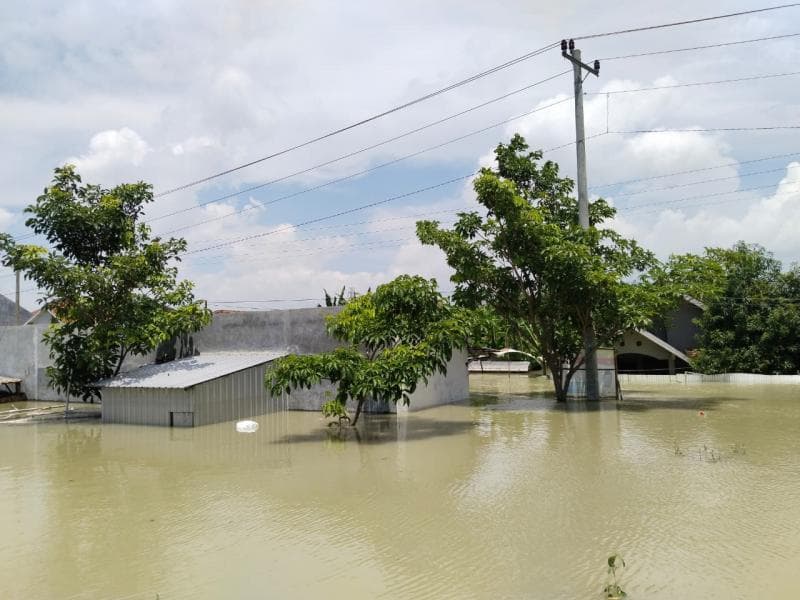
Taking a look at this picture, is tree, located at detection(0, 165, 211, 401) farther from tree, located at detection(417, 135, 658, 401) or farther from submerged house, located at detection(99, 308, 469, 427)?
tree, located at detection(417, 135, 658, 401)

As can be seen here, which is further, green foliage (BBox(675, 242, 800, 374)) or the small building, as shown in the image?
green foliage (BBox(675, 242, 800, 374))

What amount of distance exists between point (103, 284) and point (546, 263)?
39.1 feet

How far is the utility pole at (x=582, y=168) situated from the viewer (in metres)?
20.0

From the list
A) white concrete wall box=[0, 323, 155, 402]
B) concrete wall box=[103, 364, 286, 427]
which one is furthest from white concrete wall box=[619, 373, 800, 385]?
white concrete wall box=[0, 323, 155, 402]

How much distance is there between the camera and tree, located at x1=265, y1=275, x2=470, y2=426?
13914 mm

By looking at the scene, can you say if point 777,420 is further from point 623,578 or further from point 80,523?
point 80,523

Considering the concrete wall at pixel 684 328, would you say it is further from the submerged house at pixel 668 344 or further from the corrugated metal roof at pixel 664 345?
the corrugated metal roof at pixel 664 345

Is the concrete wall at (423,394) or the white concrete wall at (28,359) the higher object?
the white concrete wall at (28,359)

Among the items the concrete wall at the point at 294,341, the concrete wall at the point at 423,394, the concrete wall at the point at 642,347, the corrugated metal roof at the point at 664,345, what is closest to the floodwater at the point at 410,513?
the concrete wall at the point at 423,394

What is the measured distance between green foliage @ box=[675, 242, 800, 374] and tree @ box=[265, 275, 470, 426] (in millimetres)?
15642

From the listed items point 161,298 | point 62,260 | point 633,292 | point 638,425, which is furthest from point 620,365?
point 62,260

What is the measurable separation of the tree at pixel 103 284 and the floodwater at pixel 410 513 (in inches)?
164

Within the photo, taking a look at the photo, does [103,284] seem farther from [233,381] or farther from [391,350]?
[391,350]

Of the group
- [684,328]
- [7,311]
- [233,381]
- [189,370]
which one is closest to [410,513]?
[233,381]
